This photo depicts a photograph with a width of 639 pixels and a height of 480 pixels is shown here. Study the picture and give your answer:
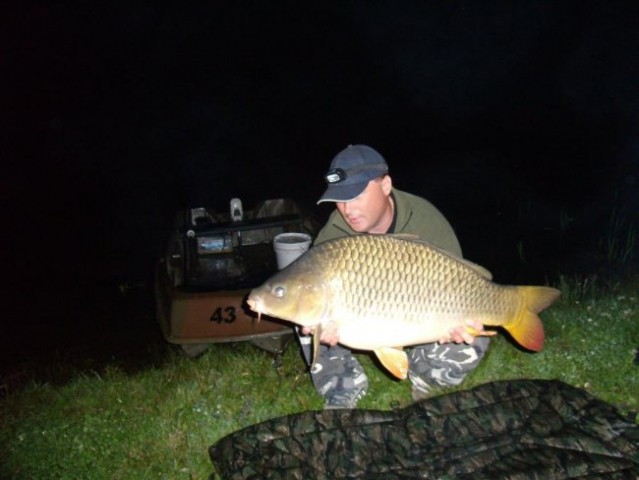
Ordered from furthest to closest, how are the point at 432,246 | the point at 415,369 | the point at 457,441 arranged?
the point at 415,369, the point at 457,441, the point at 432,246

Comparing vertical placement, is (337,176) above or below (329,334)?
above

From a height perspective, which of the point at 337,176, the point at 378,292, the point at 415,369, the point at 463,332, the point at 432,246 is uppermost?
the point at 337,176

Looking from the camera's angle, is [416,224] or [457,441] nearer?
[457,441]

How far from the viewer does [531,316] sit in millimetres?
2150

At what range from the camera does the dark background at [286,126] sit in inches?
218

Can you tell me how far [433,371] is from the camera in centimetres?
262

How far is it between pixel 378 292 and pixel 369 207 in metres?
0.45

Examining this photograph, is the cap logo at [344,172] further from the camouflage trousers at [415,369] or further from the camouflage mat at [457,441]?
the camouflage mat at [457,441]

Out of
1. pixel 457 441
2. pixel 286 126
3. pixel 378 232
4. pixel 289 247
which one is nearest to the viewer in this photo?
pixel 457 441

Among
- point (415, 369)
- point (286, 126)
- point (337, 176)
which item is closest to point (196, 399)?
point (415, 369)

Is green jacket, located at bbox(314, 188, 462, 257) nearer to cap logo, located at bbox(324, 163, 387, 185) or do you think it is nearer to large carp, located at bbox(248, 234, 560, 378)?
cap logo, located at bbox(324, 163, 387, 185)

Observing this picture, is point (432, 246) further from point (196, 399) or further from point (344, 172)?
point (196, 399)

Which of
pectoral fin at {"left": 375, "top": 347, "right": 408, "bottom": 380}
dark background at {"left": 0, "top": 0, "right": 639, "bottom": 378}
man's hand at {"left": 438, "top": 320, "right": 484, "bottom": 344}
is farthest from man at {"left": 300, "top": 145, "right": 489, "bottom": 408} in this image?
dark background at {"left": 0, "top": 0, "right": 639, "bottom": 378}

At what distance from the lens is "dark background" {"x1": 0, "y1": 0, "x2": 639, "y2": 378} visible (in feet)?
18.2
